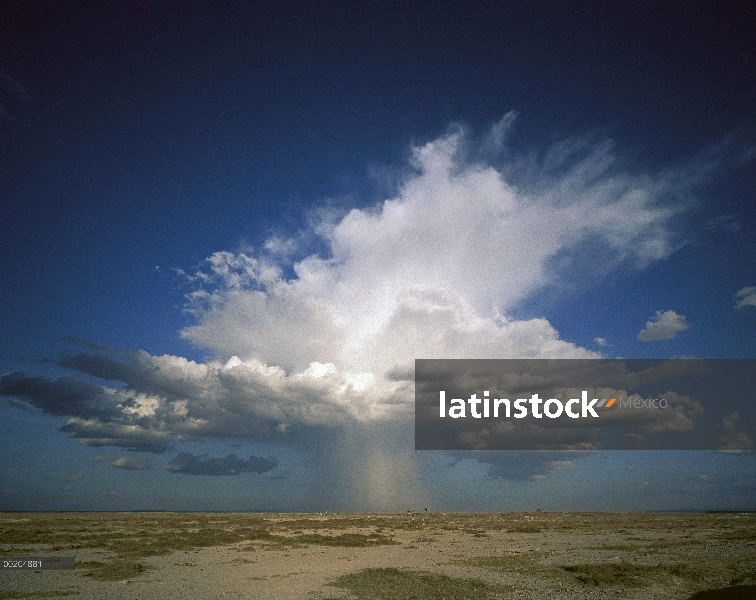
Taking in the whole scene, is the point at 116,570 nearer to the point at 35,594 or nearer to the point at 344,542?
the point at 35,594


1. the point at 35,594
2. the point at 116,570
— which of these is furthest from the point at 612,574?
the point at 35,594

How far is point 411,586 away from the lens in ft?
96.0

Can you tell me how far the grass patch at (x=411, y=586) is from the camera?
2672cm

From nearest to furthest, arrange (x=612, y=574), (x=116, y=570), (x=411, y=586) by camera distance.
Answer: (x=411, y=586) < (x=612, y=574) < (x=116, y=570)

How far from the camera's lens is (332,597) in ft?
87.6

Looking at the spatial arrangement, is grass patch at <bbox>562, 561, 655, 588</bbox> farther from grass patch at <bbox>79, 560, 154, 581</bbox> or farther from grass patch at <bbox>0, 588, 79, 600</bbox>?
grass patch at <bbox>0, 588, 79, 600</bbox>

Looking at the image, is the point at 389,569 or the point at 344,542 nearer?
the point at 389,569

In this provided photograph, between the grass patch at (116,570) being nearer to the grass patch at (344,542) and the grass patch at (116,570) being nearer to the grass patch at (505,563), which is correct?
the grass patch at (344,542)

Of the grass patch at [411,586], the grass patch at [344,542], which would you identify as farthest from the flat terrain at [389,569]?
the grass patch at [344,542]

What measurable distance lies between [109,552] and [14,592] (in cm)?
2098

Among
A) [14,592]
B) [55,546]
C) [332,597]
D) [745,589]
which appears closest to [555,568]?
[745,589]

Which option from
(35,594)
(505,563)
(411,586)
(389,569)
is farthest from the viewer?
(505,563)

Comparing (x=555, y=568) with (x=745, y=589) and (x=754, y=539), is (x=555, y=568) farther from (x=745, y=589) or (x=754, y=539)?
(x=754, y=539)

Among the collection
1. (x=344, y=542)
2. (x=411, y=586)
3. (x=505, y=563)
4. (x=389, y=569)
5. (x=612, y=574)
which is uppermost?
(x=612, y=574)
